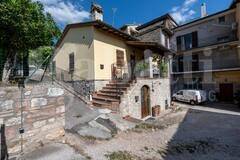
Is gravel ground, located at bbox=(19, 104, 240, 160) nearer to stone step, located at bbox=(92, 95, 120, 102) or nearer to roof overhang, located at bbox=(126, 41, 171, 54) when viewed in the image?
stone step, located at bbox=(92, 95, 120, 102)

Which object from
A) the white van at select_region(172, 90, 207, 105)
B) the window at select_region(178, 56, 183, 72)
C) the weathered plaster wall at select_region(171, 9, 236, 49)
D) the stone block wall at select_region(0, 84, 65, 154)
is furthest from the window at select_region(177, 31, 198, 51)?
the stone block wall at select_region(0, 84, 65, 154)

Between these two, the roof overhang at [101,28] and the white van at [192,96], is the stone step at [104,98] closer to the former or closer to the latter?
the roof overhang at [101,28]

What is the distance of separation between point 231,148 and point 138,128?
154 inches

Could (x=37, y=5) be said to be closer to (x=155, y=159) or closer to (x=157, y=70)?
(x=157, y=70)

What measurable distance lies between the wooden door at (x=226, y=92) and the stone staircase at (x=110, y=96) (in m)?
15.3

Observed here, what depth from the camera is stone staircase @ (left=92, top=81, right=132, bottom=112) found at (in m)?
9.38

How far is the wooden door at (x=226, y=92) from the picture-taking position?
774 inches

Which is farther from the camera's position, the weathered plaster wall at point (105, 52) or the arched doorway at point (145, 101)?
the arched doorway at point (145, 101)

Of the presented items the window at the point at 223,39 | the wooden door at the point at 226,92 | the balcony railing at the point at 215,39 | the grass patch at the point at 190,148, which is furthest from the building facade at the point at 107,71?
the window at the point at 223,39

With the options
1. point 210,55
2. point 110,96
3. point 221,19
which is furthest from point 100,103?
point 221,19

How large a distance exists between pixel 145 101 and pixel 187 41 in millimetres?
15892

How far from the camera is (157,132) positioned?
816 centimetres

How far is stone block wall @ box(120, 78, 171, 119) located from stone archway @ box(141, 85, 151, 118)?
12.5 inches

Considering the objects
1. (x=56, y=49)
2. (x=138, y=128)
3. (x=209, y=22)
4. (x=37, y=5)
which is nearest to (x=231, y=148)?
(x=138, y=128)
